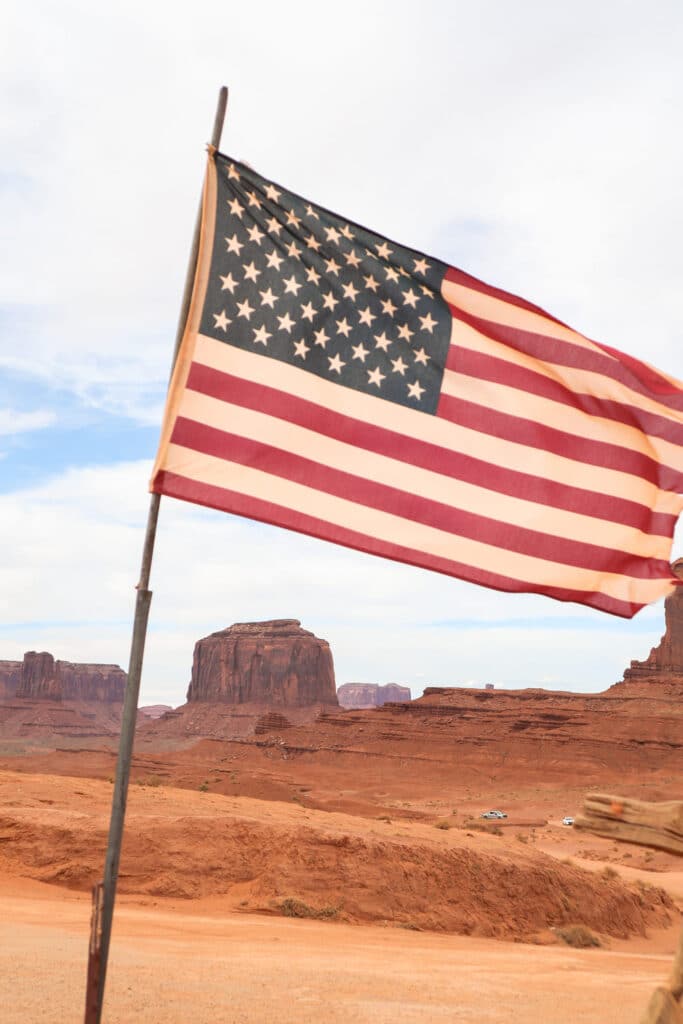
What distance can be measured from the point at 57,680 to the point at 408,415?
15855 cm

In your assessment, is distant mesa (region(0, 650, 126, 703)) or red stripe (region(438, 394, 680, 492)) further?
distant mesa (region(0, 650, 126, 703))

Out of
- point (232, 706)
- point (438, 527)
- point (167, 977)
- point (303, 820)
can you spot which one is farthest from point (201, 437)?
point (232, 706)

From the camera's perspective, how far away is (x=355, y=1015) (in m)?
8.17

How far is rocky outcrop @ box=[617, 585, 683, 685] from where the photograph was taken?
88.2 metres

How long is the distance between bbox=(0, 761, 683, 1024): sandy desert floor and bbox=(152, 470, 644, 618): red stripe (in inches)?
164

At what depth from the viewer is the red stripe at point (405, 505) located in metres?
5.73

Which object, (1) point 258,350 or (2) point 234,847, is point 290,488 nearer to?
(1) point 258,350

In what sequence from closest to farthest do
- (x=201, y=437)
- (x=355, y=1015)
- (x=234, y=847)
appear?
(x=201, y=437) → (x=355, y=1015) → (x=234, y=847)

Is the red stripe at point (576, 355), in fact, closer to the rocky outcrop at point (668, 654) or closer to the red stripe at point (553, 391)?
the red stripe at point (553, 391)

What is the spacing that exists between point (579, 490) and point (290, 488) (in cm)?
225

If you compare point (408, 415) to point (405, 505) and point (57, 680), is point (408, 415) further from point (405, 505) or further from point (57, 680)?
point (57, 680)

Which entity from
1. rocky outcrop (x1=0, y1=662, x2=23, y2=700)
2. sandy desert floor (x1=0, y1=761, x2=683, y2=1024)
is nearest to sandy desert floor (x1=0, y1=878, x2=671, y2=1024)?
sandy desert floor (x1=0, y1=761, x2=683, y2=1024)

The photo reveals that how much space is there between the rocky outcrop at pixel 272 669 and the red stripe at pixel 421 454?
431 feet

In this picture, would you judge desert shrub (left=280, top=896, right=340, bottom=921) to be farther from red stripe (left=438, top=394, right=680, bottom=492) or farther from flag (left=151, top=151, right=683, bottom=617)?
red stripe (left=438, top=394, right=680, bottom=492)
